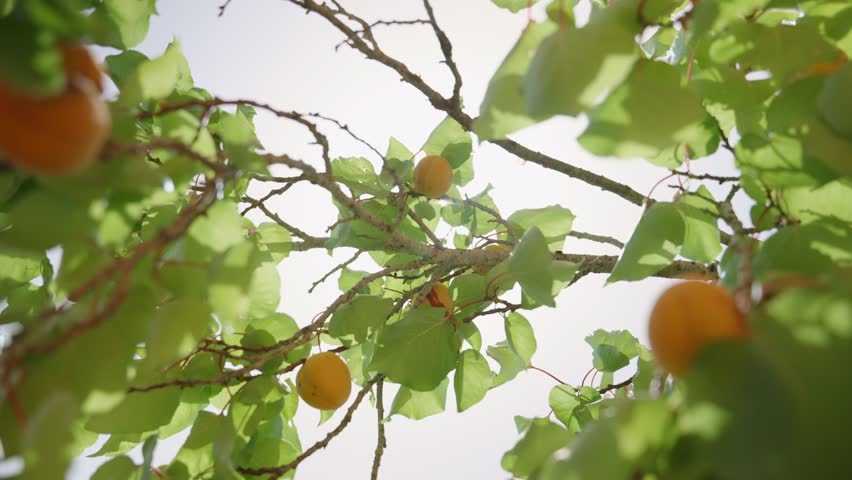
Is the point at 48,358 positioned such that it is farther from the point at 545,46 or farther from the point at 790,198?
the point at 790,198

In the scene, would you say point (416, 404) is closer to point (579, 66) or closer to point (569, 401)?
point (569, 401)

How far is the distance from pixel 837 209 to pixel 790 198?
0.05 m

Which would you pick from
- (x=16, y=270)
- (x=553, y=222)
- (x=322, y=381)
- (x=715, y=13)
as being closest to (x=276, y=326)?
(x=322, y=381)

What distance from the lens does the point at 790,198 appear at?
1.98ft

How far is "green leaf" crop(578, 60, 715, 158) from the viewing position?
50 cm

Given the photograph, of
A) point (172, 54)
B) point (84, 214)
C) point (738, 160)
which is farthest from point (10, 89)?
point (738, 160)

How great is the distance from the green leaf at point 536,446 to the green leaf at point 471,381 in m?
0.41

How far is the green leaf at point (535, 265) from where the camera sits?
2.44 feet

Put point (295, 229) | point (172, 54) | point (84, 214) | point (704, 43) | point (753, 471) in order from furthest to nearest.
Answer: point (295, 229) < point (704, 43) < point (172, 54) < point (84, 214) < point (753, 471)

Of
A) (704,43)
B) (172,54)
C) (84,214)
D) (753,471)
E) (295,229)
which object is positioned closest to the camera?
(753,471)

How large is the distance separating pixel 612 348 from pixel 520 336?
1.52ft

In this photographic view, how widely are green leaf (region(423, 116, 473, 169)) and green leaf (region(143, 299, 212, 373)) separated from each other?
1.07m

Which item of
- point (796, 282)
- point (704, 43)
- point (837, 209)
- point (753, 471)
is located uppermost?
point (704, 43)

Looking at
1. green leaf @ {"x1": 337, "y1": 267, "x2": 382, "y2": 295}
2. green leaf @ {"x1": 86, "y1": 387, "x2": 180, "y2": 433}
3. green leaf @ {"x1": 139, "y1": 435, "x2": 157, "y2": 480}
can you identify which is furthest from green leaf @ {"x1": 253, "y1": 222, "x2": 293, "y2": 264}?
green leaf @ {"x1": 139, "y1": 435, "x2": 157, "y2": 480}
